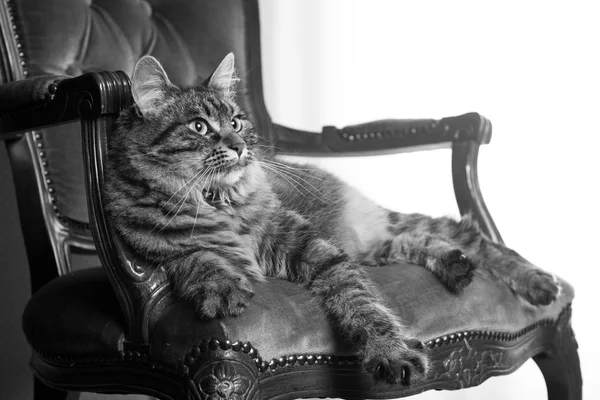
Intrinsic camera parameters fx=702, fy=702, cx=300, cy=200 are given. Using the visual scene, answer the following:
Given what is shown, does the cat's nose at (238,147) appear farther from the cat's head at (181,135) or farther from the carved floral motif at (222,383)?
the carved floral motif at (222,383)

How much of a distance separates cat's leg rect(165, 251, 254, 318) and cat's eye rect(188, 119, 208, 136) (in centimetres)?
20

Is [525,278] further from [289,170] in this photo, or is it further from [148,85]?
[148,85]

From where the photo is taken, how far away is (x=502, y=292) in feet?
4.31

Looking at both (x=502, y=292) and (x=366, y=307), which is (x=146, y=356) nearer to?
(x=366, y=307)

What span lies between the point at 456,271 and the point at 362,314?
243 mm

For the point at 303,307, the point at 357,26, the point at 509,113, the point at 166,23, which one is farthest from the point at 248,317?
the point at 357,26

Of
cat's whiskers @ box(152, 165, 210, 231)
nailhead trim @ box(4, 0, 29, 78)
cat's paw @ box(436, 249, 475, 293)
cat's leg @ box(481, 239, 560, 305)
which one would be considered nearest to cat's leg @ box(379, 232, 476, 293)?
cat's paw @ box(436, 249, 475, 293)

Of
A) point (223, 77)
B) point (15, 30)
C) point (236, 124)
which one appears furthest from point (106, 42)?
point (236, 124)

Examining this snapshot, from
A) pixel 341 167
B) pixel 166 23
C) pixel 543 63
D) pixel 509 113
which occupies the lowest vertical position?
pixel 341 167

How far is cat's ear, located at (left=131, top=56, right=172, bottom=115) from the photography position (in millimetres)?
→ 1143

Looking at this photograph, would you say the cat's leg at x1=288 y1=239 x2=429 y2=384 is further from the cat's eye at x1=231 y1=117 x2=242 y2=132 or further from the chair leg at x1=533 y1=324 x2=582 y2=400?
the chair leg at x1=533 y1=324 x2=582 y2=400

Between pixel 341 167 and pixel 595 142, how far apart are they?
87 centimetres

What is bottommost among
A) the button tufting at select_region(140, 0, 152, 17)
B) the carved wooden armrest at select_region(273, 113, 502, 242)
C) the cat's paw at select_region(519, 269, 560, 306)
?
the cat's paw at select_region(519, 269, 560, 306)

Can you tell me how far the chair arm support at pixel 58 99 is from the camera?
1061 millimetres
